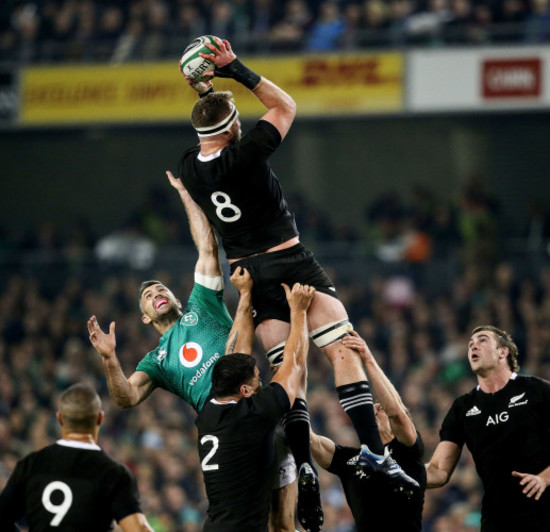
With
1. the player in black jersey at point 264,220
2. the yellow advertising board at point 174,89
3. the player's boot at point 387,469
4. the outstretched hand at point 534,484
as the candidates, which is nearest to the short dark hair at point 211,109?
the player in black jersey at point 264,220

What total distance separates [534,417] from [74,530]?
3135mm

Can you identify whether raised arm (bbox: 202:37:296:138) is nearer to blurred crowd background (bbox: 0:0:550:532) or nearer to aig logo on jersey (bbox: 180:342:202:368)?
aig logo on jersey (bbox: 180:342:202:368)

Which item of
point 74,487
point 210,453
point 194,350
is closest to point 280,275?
point 194,350

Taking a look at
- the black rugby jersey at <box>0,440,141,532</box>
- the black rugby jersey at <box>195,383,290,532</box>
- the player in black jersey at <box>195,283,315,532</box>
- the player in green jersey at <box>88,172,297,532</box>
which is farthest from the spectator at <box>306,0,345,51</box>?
the black rugby jersey at <box>0,440,141,532</box>

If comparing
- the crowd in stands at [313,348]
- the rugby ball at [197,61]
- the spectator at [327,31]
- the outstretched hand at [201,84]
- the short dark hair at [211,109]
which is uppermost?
the spectator at [327,31]

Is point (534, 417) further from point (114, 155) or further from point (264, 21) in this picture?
point (114, 155)

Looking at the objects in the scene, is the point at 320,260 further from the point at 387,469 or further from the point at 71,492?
the point at 71,492

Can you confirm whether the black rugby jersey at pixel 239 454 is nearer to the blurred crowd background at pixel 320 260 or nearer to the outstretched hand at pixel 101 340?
the outstretched hand at pixel 101 340

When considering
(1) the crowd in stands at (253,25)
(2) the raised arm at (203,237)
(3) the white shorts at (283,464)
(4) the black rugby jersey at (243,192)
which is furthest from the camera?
(1) the crowd in stands at (253,25)

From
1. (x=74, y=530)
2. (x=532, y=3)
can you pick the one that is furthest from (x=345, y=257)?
(x=74, y=530)

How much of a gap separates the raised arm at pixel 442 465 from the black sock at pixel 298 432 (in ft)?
3.40

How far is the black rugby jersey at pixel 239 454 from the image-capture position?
6629mm

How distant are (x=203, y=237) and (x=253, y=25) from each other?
501 inches

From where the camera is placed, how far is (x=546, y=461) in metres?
7.40
